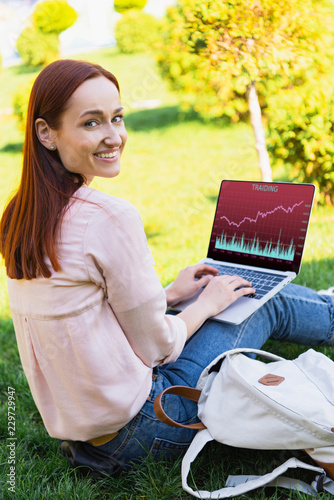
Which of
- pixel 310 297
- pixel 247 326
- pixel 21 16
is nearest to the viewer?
pixel 247 326

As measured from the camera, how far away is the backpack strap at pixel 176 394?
4.83 feet

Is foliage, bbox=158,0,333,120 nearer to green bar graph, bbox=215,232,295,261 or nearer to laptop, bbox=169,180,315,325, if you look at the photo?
laptop, bbox=169,180,315,325

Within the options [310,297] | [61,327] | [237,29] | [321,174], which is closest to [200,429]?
[61,327]

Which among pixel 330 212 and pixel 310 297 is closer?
pixel 310 297

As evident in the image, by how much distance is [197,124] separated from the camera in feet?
29.7

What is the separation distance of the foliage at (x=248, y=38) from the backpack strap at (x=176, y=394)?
2406mm

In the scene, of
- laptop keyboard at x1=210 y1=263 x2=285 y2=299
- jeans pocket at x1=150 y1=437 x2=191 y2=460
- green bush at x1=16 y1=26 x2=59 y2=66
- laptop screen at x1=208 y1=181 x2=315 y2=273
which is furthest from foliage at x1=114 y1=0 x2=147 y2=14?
jeans pocket at x1=150 y1=437 x2=191 y2=460

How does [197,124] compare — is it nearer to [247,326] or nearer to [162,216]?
[162,216]

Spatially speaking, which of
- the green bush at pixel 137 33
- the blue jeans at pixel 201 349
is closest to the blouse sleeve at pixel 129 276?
the blue jeans at pixel 201 349

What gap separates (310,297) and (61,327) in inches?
45.2

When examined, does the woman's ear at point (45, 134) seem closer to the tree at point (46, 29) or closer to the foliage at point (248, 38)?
the foliage at point (248, 38)

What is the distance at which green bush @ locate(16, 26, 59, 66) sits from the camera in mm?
Result: 5926

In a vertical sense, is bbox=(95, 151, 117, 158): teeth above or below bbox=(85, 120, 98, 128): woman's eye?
below

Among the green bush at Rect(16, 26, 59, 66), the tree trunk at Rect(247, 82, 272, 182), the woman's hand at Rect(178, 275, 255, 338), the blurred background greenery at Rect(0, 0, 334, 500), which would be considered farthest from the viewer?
the green bush at Rect(16, 26, 59, 66)
